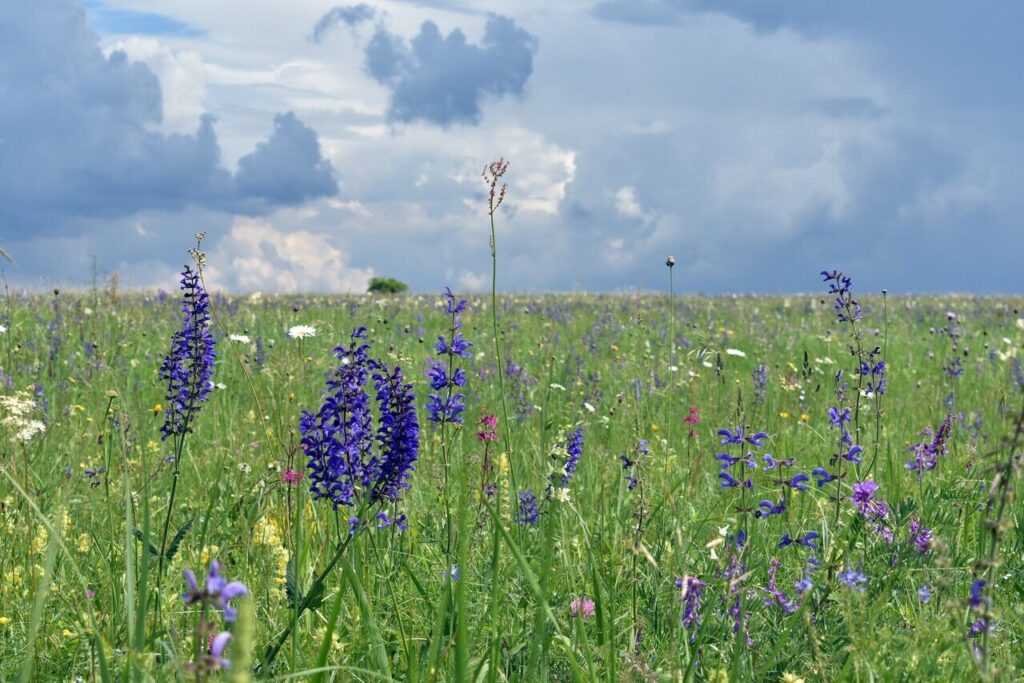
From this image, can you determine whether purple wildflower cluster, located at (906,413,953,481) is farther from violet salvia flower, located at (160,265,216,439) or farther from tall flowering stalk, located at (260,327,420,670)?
violet salvia flower, located at (160,265,216,439)

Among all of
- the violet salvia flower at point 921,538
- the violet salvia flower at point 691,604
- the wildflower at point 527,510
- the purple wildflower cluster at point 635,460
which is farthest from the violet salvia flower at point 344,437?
the violet salvia flower at point 921,538

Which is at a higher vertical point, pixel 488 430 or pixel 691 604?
pixel 488 430

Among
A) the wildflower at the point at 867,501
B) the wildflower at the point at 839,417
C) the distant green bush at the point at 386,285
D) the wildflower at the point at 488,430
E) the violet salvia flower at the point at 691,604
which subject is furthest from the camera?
the distant green bush at the point at 386,285

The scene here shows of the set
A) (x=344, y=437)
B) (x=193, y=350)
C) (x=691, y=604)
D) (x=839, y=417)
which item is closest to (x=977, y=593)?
(x=691, y=604)

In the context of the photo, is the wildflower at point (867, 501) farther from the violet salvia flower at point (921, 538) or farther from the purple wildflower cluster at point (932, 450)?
the purple wildflower cluster at point (932, 450)

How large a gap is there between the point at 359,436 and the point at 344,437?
0.31 feet

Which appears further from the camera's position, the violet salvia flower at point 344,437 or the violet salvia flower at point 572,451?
the violet salvia flower at point 572,451

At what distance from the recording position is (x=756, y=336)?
13086 millimetres

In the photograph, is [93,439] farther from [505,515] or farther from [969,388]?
[969,388]

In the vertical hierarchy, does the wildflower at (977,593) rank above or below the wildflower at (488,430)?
below

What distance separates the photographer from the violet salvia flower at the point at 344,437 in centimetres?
302

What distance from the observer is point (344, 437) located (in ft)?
10.2

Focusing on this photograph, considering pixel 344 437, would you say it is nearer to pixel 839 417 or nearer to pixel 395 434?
pixel 395 434

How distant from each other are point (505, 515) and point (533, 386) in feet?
11.4
